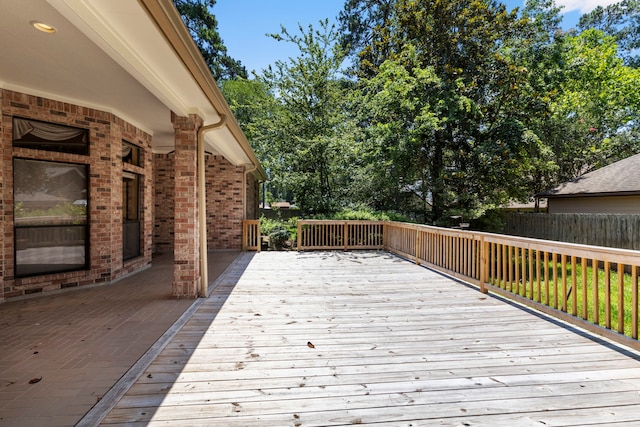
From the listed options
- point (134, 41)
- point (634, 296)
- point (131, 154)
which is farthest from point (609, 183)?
point (131, 154)

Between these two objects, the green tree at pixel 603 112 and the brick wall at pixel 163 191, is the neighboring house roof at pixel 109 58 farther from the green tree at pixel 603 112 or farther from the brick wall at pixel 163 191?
the green tree at pixel 603 112

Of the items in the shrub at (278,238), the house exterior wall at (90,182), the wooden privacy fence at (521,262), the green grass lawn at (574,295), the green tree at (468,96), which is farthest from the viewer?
the green tree at (468,96)

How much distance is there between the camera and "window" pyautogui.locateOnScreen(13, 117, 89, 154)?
13.4ft

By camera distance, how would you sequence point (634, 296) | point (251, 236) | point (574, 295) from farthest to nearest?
point (251, 236), point (574, 295), point (634, 296)

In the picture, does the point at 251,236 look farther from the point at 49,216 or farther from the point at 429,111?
the point at 429,111

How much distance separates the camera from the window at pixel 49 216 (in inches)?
161

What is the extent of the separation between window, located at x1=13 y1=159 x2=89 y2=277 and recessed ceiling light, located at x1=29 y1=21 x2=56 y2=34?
2404 mm

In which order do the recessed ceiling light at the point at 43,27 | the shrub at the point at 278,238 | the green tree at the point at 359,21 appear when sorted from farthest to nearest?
the green tree at the point at 359,21, the shrub at the point at 278,238, the recessed ceiling light at the point at 43,27

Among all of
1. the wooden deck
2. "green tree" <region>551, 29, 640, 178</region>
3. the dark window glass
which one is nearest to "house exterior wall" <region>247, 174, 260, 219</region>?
the dark window glass

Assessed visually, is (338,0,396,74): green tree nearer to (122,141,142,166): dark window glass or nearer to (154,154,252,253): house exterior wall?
(154,154,252,253): house exterior wall

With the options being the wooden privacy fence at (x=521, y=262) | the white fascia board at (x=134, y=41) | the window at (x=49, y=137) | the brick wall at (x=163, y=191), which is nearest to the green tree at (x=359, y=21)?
the wooden privacy fence at (x=521, y=262)

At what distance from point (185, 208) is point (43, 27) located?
226 centimetres

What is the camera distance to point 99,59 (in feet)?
10.1

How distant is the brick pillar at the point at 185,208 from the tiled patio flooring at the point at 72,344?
26cm
